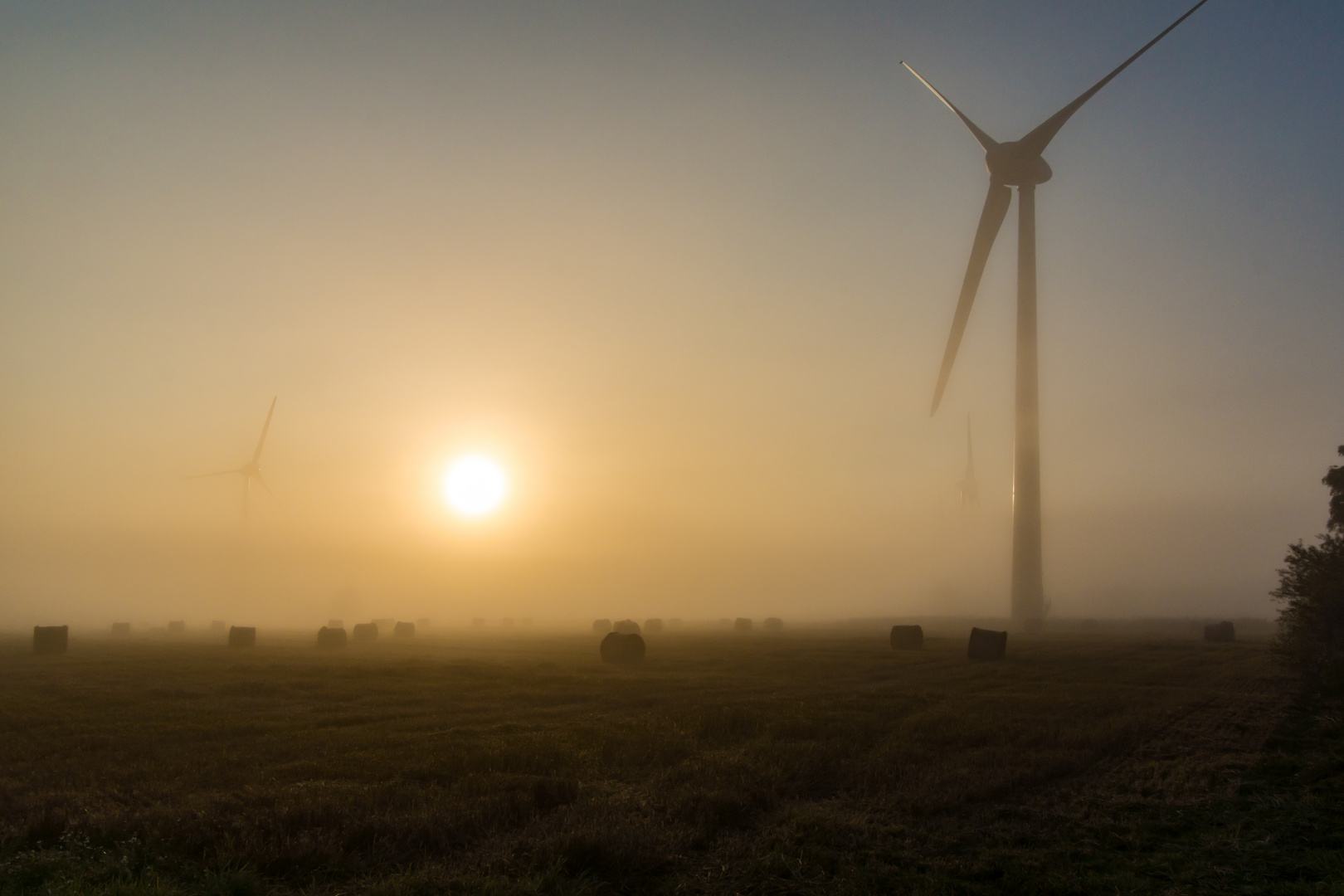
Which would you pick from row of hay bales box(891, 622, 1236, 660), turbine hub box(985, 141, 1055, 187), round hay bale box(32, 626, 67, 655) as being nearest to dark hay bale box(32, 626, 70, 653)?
round hay bale box(32, 626, 67, 655)

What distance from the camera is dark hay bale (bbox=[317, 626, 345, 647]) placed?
4569cm

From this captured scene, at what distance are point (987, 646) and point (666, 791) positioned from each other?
1156 inches

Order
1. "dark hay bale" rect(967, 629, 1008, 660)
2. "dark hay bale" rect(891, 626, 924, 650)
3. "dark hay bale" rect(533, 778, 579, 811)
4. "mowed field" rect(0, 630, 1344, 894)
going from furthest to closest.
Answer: "dark hay bale" rect(891, 626, 924, 650) → "dark hay bale" rect(967, 629, 1008, 660) → "dark hay bale" rect(533, 778, 579, 811) → "mowed field" rect(0, 630, 1344, 894)

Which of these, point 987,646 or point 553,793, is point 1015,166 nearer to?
point 987,646

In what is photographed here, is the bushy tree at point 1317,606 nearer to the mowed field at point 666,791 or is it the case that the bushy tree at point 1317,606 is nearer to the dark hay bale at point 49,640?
the mowed field at point 666,791

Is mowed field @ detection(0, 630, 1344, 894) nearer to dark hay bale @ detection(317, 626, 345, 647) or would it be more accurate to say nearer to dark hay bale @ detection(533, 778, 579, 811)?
dark hay bale @ detection(533, 778, 579, 811)

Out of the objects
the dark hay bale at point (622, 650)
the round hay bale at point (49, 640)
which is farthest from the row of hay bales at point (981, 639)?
the round hay bale at point (49, 640)

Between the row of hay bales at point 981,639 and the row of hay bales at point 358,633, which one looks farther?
the row of hay bales at point 358,633

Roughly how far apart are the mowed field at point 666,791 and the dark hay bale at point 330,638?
867 inches

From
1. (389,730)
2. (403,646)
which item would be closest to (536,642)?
(403,646)

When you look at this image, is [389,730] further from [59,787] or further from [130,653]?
[130,653]

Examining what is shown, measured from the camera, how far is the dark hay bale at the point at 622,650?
35625 mm

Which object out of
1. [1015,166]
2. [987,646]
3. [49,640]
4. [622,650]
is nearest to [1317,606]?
[987,646]

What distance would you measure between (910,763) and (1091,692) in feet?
42.9
